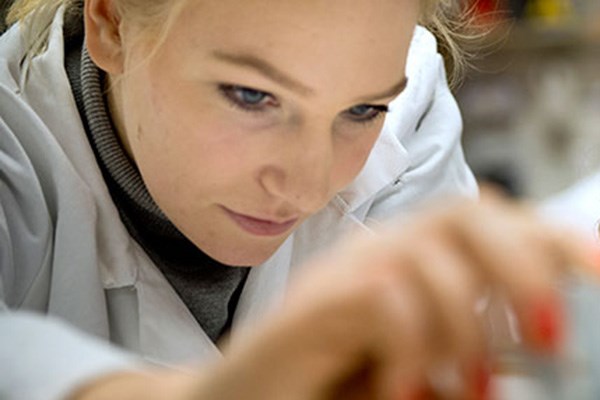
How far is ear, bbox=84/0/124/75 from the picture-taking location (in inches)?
27.4

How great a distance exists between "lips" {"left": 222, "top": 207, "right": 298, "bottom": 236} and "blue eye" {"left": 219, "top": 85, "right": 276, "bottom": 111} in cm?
8

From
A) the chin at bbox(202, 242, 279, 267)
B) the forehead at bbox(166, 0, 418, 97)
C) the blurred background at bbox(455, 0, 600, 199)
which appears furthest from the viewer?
the blurred background at bbox(455, 0, 600, 199)

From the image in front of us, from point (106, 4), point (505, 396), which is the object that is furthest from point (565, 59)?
point (505, 396)

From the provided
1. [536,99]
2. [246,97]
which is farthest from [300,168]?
[536,99]

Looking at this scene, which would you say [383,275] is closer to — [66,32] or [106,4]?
[106,4]

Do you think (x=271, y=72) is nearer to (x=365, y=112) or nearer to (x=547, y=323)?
(x=365, y=112)

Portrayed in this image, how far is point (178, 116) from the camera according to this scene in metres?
0.64

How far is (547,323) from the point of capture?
0.29 metres

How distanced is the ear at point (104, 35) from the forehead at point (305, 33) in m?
0.09

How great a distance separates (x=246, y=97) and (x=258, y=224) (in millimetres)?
94

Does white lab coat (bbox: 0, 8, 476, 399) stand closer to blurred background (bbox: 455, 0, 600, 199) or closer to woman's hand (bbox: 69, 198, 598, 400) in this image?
woman's hand (bbox: 69, 198, 598, 400)

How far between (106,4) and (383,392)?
0.48 m

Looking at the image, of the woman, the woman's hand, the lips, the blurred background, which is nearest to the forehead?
the woman

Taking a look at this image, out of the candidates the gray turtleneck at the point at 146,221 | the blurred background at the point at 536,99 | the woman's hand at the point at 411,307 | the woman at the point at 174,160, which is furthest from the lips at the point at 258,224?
the blurred background at the point at 536,99
